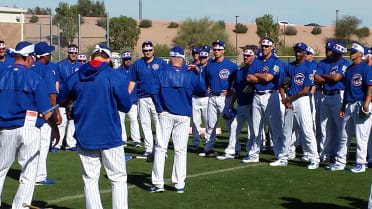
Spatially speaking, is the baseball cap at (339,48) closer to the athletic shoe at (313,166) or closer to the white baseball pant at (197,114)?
the athletic shoe at (313,166)

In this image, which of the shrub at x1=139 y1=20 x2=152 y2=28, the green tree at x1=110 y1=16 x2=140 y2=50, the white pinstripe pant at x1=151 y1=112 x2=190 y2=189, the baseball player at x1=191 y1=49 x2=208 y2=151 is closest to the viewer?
the white pinstripe pant at x1=151 y1=112 x2=190 y2=189

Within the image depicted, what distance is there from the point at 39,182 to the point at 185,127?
2638mm

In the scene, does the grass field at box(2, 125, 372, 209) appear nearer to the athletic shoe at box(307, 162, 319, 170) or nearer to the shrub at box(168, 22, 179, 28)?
the athletic shoe at box(307, 162, 319, 170)

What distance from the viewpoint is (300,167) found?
13.0 metres

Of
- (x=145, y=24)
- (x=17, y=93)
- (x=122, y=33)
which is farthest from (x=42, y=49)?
(x=145, y=24)

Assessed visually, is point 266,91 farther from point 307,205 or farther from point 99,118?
point 99,118

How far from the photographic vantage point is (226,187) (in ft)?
35.7

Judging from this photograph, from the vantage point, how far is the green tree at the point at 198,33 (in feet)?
228

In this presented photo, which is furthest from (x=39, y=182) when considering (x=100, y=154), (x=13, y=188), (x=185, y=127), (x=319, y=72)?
(x=319, y=72)

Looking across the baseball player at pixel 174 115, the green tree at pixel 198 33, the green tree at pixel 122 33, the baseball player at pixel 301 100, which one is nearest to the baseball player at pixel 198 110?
the baseball player at pixel 301 100

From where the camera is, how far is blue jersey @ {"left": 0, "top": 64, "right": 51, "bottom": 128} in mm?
8164

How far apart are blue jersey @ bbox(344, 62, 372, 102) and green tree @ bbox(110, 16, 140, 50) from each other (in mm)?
52521

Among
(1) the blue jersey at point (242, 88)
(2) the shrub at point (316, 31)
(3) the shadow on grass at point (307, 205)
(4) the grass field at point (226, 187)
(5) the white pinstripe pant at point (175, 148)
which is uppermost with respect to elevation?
(2) the shrub at point (316, 31)

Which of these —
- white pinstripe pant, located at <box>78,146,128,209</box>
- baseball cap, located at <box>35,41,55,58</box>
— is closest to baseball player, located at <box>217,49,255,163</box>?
baseball cap, located at <box>35,41,55,58</box>
